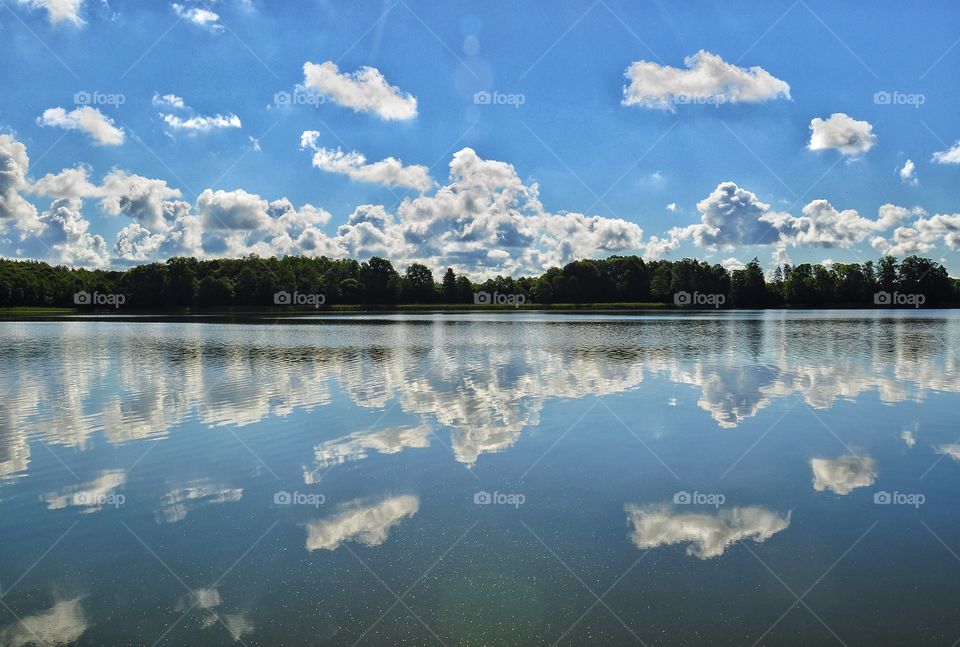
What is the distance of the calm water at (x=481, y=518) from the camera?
617cm

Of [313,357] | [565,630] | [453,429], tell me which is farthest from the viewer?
[313,357]

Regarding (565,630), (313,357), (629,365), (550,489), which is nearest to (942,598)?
(565,630)

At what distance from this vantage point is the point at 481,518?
8758 mm

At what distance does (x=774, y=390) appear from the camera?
1994 centimetres

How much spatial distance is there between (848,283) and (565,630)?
596ft

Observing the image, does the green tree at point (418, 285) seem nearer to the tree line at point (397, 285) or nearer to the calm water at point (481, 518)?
the tree line at point (397, 285)

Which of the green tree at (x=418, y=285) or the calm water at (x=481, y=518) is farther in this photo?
the green tree at (x=418, y=285)

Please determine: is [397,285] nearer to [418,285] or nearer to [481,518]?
[418,285]

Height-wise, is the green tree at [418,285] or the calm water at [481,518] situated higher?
the green tree at [418,285]

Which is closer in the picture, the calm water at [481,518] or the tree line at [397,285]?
the calm water at [481,518]

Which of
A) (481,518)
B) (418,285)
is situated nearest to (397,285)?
(418,285)

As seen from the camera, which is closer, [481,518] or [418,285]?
Result: [481,518]

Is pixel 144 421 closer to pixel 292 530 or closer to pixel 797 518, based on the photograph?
pixel 292 530

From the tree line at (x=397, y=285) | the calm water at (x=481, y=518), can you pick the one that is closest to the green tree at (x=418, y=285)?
the tree line at (x=397, y=285)
